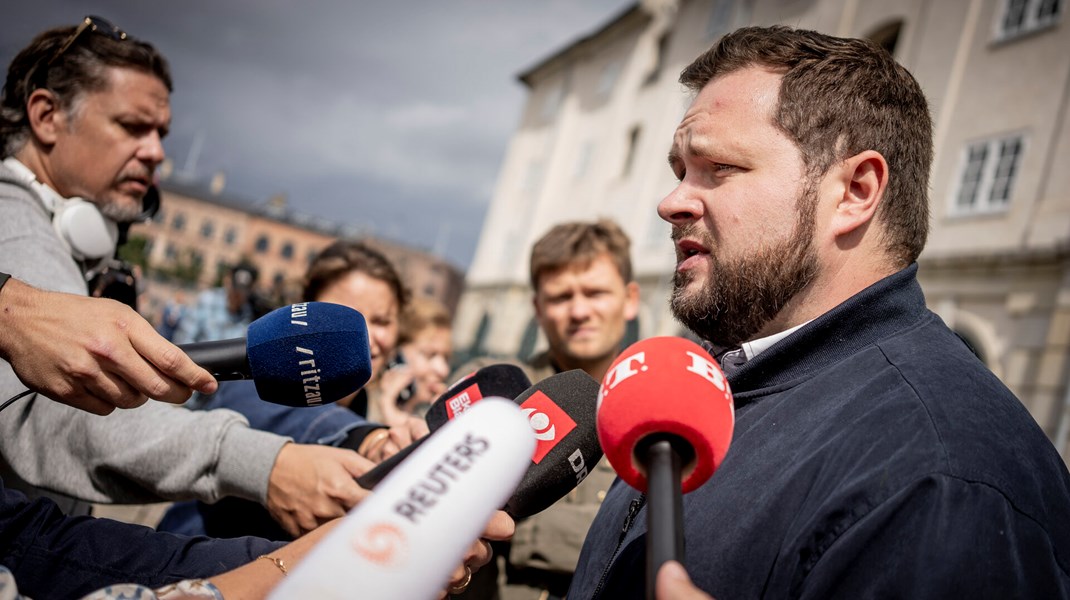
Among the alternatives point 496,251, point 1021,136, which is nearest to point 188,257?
point 496,251

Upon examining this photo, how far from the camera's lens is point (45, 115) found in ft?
8.48

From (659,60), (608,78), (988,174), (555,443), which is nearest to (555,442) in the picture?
(555,443)

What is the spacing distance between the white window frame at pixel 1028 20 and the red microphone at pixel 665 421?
46.8ft

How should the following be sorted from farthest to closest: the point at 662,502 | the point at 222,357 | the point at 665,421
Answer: the point at 222,357 → the point at 665,421 → the point at 662,502

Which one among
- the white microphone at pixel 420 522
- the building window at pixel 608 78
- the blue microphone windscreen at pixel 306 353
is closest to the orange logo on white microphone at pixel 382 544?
the white microphone at pixel 420 522

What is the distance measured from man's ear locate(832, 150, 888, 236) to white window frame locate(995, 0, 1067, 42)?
1340 cm

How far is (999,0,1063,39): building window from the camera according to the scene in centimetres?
1224

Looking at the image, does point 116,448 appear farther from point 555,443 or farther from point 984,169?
point 984,169

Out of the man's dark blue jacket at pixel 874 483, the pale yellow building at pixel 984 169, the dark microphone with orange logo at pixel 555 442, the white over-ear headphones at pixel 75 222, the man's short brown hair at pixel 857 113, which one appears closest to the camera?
the man's dark blue jacket at pixel 874 483

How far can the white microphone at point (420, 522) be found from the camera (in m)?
0.82

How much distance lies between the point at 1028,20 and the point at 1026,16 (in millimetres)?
134

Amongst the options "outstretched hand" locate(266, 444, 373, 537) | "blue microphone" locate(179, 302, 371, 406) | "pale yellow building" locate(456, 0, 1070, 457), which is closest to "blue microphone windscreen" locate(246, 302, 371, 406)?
"blue microphone" locate(179, 302, 371, 406)

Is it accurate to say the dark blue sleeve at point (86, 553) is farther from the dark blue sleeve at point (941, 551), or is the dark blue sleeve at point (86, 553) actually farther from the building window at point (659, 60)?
the building window at point (659, 60)

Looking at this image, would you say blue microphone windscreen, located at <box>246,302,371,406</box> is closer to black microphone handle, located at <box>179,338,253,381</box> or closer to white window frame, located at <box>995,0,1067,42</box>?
black microphone handle, located at <box>179,338,253,381</box>
